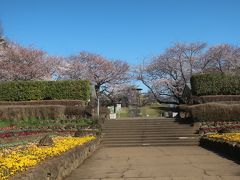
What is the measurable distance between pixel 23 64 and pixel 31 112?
21.1m

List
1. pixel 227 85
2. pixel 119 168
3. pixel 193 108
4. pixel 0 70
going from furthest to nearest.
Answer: pixel 0 70 < pixel 227 85 < pixel 193 108 < pixel 119 168

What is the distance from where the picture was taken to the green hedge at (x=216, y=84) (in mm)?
33125

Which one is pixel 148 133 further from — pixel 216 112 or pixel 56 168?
pixel 56 168

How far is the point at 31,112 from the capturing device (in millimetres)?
28703

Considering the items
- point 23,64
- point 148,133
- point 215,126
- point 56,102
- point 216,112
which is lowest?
point 148,133

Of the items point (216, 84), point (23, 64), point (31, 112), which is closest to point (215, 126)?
point (216, 84)

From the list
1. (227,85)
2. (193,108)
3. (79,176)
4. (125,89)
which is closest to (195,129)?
(193,108)

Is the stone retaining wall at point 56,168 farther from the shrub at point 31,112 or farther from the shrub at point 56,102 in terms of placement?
the shrub at point 56,102

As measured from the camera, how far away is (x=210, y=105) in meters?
27.7

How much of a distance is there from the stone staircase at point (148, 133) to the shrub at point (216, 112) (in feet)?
3.80

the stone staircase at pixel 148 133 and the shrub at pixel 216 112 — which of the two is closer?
the stone staircase at pixel 148 133

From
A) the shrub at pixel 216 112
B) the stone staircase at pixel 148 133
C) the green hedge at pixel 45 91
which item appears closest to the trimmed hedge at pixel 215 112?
the shrub at pixel 216 112

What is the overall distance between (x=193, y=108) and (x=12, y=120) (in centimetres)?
1182

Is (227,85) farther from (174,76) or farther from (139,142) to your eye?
(174,76)
